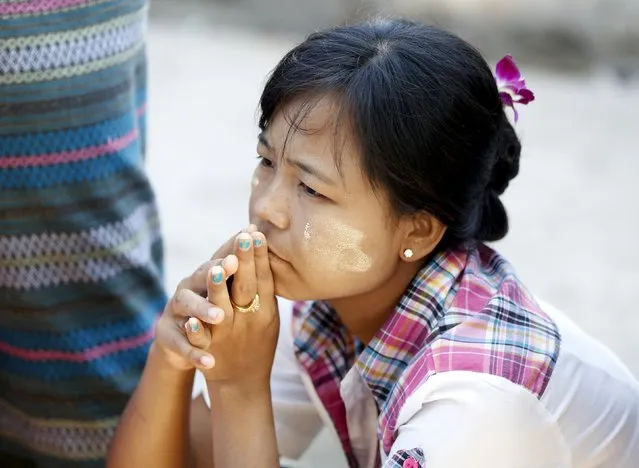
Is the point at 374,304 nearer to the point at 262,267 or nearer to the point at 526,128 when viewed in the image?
the point at 262,267

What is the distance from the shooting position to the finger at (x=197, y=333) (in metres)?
1.71

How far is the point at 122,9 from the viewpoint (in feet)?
6.39

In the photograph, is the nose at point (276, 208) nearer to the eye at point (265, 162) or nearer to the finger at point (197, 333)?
the eye at point (265, 162)

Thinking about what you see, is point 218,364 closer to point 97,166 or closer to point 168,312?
point 168,312

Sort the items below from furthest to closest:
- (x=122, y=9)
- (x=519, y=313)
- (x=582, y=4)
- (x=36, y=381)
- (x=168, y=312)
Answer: (x=582, y=4) < (x=36, y=381) < (x=122, y=9) < (x=168, y=312) < (x=519, y=313)

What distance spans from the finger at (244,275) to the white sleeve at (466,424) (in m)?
0.33

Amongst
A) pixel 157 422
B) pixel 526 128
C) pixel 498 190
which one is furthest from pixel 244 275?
pixel 526 128

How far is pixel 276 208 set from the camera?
168 centimetres

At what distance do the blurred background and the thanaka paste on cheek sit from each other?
0.55 metres

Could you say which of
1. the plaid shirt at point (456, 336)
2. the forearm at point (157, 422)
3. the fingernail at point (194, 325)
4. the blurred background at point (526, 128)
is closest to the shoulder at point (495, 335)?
the plaid shirt at point (456, 336)

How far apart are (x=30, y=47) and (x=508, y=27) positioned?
457 centimetres

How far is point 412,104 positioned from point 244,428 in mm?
639

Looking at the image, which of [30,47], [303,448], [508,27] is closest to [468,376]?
[303,448]

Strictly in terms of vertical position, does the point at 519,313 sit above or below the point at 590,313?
above
